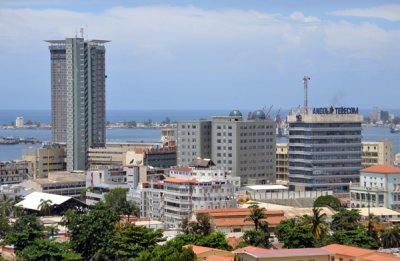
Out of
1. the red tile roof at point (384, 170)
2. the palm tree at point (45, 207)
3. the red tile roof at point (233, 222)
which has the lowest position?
the palm tree at point (45, 207)

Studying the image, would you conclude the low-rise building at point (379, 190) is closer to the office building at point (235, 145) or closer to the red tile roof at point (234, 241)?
the office building at point (235, 145)

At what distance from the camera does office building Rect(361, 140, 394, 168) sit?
126m

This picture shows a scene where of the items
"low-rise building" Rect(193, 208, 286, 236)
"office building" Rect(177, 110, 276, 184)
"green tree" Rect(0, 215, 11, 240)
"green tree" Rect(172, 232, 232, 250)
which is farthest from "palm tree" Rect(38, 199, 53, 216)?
"green tree" Rect(172, 232, 232, 250)

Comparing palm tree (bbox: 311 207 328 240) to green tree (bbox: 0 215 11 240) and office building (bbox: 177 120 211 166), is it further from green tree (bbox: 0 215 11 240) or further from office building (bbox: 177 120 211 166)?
office building (bbox: 177 120 211 166)

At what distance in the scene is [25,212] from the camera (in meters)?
90.5

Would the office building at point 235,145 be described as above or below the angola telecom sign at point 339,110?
below

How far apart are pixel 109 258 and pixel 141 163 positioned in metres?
66.2

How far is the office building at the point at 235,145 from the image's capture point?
11319 cm

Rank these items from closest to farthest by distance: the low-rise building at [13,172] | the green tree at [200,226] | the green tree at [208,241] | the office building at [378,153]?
the green tree at [208,241]
the green tree at [200,226]
the low-rise building at [13,172]
the office building at [378,153]

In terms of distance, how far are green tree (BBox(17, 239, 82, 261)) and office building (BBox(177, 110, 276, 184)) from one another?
59.6 metres

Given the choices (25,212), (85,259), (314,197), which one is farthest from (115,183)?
(85,259)

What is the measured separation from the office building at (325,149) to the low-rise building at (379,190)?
17.6 meters

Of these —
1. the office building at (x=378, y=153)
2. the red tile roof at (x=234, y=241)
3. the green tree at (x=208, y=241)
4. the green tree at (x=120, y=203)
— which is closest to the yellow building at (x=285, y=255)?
the green tree at (x=208, y=241)

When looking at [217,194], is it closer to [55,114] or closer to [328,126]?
[328,126]
